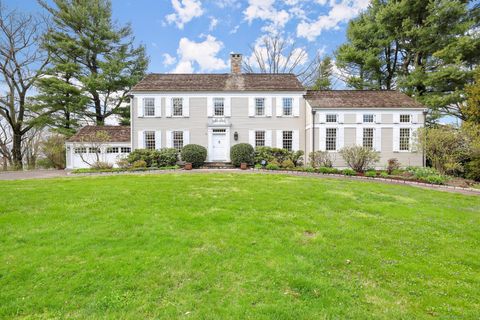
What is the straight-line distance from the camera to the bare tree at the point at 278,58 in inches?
1120

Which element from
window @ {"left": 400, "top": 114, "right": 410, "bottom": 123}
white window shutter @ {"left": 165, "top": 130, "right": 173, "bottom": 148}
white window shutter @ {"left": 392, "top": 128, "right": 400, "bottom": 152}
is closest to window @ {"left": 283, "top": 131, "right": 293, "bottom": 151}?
white window shutter @ {"left": 392, "top": 128, "right": 400, "bottom": 152}

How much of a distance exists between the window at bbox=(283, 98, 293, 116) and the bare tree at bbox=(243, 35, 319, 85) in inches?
493

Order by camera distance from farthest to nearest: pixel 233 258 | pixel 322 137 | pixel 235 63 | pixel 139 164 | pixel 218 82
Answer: pixel 235 63
pixel 218 82
pixel 322 137
pixel 139 164
pixel 233 258

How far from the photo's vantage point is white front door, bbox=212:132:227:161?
1716cm


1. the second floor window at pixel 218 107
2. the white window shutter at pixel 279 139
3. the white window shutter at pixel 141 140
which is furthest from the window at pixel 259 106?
the white window shutter at pixel 141 140

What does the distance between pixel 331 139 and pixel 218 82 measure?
31.8ft

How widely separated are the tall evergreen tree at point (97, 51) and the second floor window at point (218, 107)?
9801 mm

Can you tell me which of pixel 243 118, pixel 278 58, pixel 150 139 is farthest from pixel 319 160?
pixel 278 58

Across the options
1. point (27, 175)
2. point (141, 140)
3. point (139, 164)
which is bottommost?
point (27, 175)

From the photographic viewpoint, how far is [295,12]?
20.3 metres

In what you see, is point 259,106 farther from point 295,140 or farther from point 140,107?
point 140,107

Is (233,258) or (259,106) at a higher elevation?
(259,106)

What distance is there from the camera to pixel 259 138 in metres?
17.3

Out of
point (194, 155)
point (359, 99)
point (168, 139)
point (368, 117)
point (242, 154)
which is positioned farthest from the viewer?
point (359, 99)
